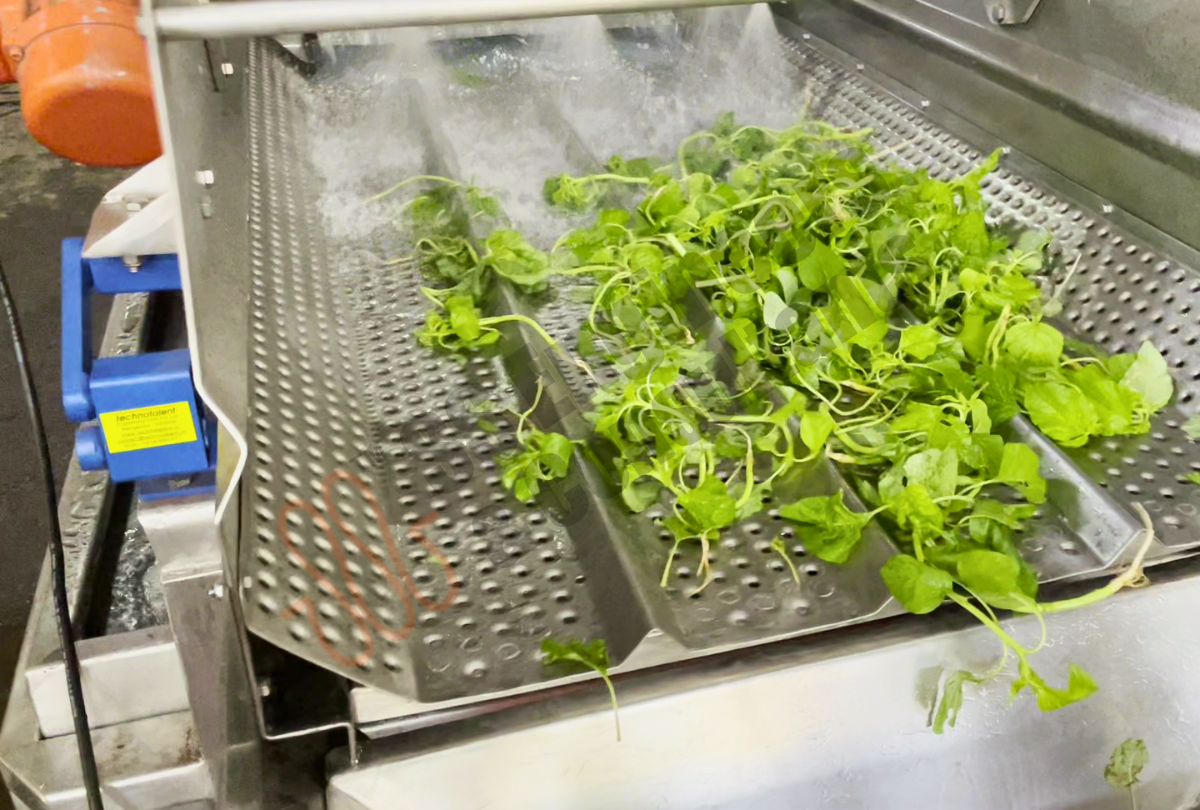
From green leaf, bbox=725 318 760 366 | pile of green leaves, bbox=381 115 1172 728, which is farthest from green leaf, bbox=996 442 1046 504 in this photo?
green leaf, bbox=725 318 760 366

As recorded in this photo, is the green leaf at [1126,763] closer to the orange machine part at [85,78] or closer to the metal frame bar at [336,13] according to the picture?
the metal frame bar at [336,13]

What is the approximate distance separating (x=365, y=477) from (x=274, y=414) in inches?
4.5

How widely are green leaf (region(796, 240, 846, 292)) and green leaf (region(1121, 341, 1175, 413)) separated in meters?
0.38

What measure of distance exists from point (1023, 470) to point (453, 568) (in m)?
0.60

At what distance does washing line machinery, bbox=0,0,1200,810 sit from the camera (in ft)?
2.18

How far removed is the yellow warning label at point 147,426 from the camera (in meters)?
0.67

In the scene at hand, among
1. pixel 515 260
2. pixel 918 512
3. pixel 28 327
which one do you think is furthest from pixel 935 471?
pixel 28 327

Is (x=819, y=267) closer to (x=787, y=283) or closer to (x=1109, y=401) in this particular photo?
(x=787, y=283)

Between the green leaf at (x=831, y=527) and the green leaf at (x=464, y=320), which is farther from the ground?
the green leaf at (x=464, y=320)

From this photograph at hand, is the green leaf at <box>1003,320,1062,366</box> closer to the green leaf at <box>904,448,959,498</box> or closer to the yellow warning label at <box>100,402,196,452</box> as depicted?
the green leaf at <box>904,448,959,498</box>

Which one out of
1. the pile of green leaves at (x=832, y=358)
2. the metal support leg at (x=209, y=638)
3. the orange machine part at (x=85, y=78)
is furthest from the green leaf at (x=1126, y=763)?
the orange machine part at (x=85, y=78)

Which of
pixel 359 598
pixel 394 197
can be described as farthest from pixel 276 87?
pixel 359 598

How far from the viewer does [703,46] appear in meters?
1.76

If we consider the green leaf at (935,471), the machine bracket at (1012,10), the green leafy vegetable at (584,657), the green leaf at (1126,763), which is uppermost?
the machine bracket at (1012,10)
